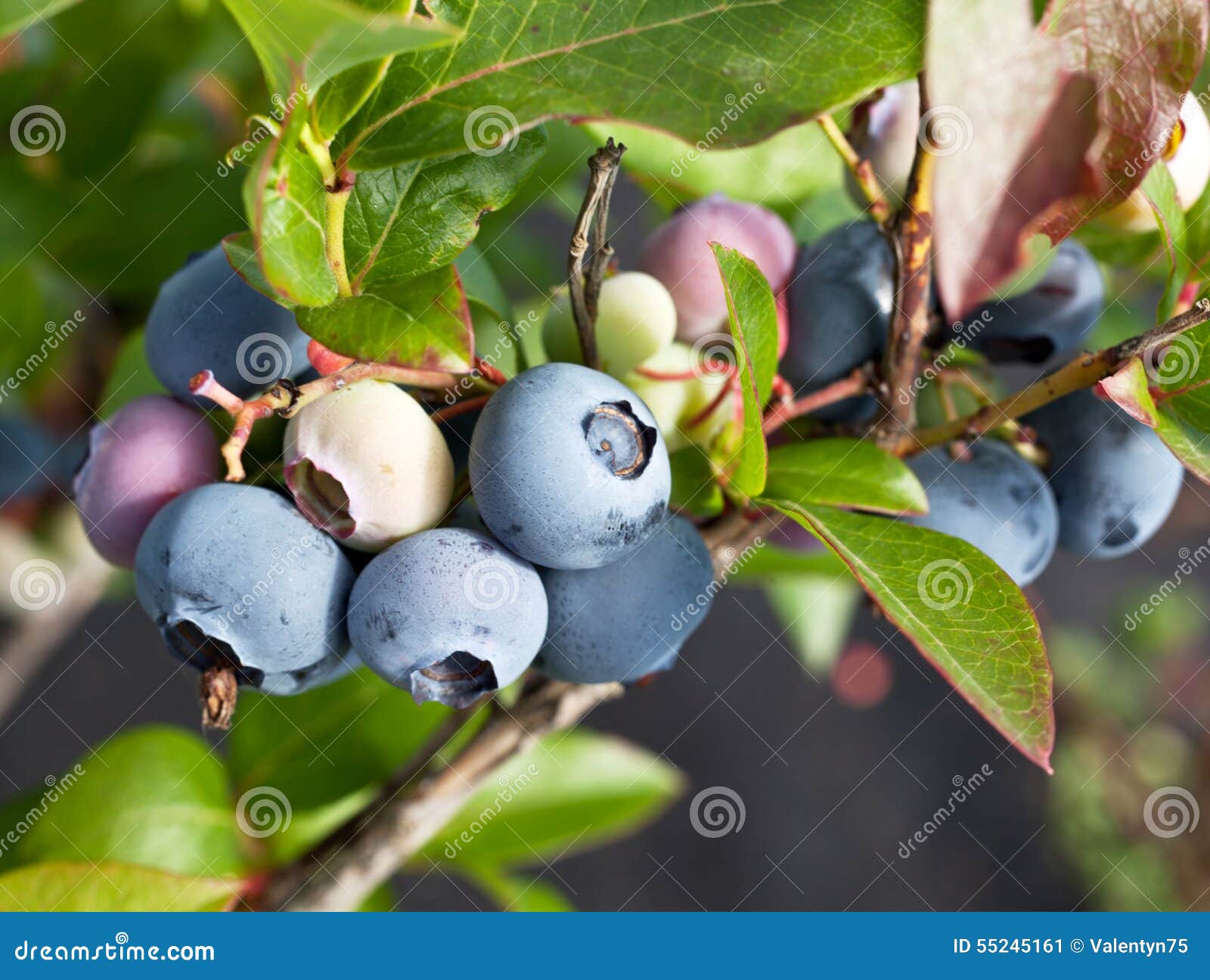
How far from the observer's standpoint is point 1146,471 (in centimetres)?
55

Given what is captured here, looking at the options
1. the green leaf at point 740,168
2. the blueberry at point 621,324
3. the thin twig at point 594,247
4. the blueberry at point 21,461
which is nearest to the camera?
the thin twig at point 594,247

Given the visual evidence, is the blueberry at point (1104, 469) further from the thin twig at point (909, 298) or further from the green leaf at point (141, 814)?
the green leaf at point (141, 814)

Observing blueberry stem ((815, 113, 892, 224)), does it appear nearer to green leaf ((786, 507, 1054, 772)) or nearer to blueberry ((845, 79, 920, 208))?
blueberry ((845, 79, 920, 208))

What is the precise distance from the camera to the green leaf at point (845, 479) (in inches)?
18.1

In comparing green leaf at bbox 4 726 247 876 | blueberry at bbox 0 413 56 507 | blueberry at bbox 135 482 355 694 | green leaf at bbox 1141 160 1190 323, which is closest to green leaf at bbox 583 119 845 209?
green leaf at bbox 1141 160 1190 323

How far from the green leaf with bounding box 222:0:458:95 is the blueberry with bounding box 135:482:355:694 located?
0.18 meters

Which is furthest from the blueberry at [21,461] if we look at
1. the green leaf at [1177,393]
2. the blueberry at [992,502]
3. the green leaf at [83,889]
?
the green leaf at [1177,393]

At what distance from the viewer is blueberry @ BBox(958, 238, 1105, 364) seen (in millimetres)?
554

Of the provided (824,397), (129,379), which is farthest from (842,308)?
(129,379)

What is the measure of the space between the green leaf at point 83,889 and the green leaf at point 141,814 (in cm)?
8

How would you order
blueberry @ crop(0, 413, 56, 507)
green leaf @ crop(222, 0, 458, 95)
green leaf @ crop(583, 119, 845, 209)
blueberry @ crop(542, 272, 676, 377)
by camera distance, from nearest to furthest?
1. green leaf @ crop(222, 0, 458, 95)
2. blueberry @ crop(542, 272, 676, 377)
3. green leaf @ crop(583, 119, 845, 209)
4. blueberry @ crop(0, 413, 56, 507)

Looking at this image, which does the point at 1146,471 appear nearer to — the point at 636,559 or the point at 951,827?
the point at 636,559

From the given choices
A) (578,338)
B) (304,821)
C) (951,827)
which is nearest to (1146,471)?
(578,338)

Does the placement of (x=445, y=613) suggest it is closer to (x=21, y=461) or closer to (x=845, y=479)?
(x=845, y=479)
